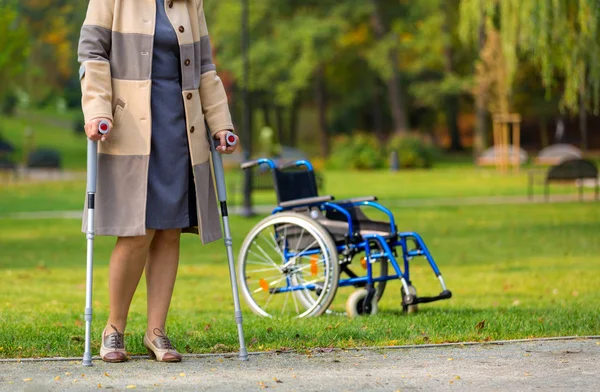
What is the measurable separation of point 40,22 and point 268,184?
50540 mm

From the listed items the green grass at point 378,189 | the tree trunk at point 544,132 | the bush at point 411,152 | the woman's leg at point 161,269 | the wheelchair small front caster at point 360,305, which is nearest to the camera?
the woman's leg at point 161,269

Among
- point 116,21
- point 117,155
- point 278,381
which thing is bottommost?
point 278,381

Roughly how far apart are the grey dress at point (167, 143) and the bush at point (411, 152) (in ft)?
129

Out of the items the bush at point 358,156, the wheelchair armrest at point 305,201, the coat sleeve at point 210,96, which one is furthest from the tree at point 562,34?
the bush at point 358,156

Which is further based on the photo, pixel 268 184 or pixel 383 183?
pixel 383 183

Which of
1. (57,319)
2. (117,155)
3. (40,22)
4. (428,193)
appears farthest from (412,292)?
(40,22)

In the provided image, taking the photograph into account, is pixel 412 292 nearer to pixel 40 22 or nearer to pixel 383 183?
pixel 383 183

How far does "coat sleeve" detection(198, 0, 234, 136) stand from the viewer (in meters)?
5.95

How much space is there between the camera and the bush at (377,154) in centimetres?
4472

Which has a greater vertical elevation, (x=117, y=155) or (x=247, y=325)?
(x=117, y=155)

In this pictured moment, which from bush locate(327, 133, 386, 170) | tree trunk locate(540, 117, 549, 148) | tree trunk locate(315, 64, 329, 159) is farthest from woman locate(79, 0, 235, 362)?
tree trunk locate(540, 117, 549, 148)

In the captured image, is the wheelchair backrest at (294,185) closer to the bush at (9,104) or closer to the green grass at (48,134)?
the green grass at (48,134)

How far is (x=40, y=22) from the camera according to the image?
72812 mm

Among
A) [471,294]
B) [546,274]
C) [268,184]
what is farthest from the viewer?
[268,184]
